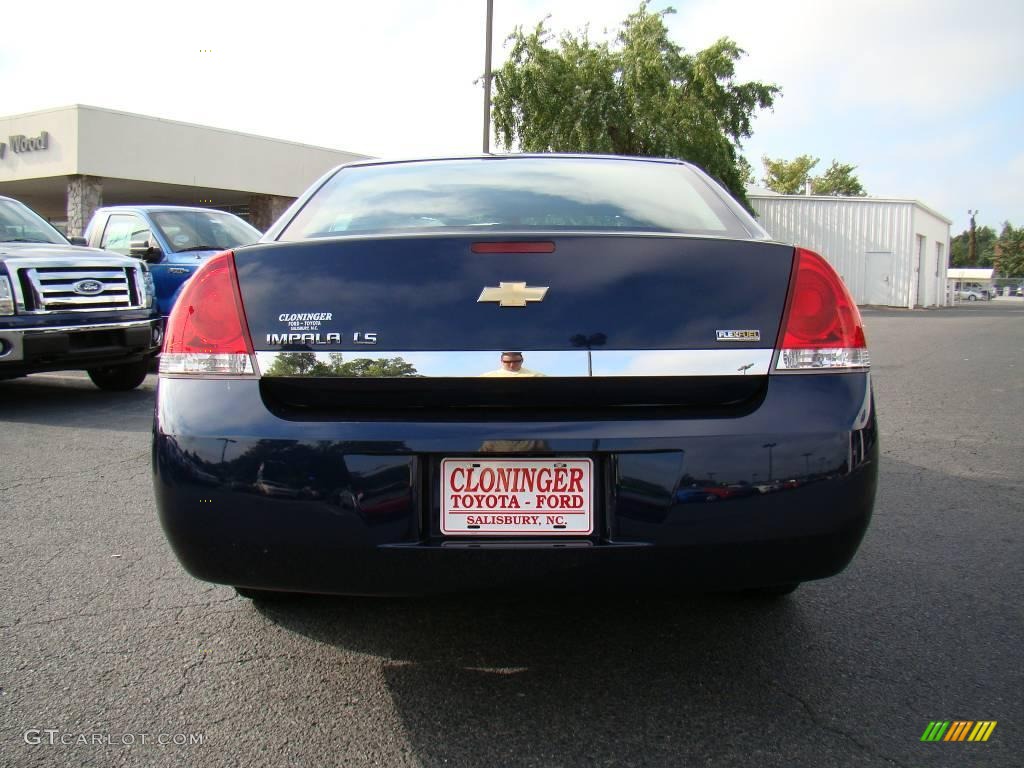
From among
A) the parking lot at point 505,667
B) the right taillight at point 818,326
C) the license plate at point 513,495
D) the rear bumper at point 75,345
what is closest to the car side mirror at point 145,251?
the rear bumper at point 75,345

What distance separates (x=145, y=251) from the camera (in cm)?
947

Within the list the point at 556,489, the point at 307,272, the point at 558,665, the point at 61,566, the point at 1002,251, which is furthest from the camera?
the point at 1002,251

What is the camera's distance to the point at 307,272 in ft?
7.27

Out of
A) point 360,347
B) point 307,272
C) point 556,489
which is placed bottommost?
point 556,489

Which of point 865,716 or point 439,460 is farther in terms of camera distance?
point 865,716

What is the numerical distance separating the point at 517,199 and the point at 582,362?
0.90 meters

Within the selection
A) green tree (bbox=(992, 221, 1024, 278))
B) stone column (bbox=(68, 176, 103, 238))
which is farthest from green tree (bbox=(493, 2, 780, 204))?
green tree (bbox=(992, 221, 1024, 278))

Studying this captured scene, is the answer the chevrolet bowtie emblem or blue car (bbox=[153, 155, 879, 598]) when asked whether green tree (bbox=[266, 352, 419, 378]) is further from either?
the chevrolet bowtie emblem

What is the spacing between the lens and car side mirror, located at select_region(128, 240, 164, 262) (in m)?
9.44

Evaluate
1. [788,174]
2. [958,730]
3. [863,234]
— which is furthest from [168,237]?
[788,174]

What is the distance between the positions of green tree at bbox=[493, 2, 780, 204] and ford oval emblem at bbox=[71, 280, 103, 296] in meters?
23.1

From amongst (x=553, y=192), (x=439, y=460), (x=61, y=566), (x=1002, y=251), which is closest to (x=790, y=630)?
(x=439, y=460)

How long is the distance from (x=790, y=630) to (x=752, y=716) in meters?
0.62

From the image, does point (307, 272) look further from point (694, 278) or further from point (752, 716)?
point (752, 716)
